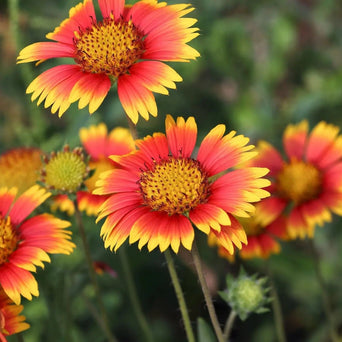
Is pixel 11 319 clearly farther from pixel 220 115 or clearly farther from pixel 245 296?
pixel 220 115

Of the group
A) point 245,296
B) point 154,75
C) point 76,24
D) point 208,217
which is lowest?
point 245,296

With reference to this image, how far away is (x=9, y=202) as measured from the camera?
4.57ft

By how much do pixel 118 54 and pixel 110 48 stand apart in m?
0.03

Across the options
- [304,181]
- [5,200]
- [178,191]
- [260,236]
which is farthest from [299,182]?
[5,200]

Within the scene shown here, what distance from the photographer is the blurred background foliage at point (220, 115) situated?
2.24m

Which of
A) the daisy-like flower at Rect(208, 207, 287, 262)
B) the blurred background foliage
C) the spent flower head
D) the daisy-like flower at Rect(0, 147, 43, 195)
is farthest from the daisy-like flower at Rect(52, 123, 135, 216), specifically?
the spent flower head

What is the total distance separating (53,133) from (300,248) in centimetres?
135

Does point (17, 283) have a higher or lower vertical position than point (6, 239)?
lower

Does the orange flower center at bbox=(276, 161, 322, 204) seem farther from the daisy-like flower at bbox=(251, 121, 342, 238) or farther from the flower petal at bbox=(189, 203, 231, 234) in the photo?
the flower petal at bbox=(189, 203, 231, 234)

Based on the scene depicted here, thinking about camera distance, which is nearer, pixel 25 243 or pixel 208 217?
pixel 208 217

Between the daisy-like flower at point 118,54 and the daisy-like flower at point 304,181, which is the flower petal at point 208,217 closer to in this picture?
the daisy-like flower at point 118,54

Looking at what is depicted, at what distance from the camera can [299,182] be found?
5.44 feet

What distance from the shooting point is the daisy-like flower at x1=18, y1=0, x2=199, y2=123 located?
1.20 meters

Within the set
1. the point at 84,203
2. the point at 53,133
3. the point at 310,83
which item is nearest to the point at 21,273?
the point at 84,203
